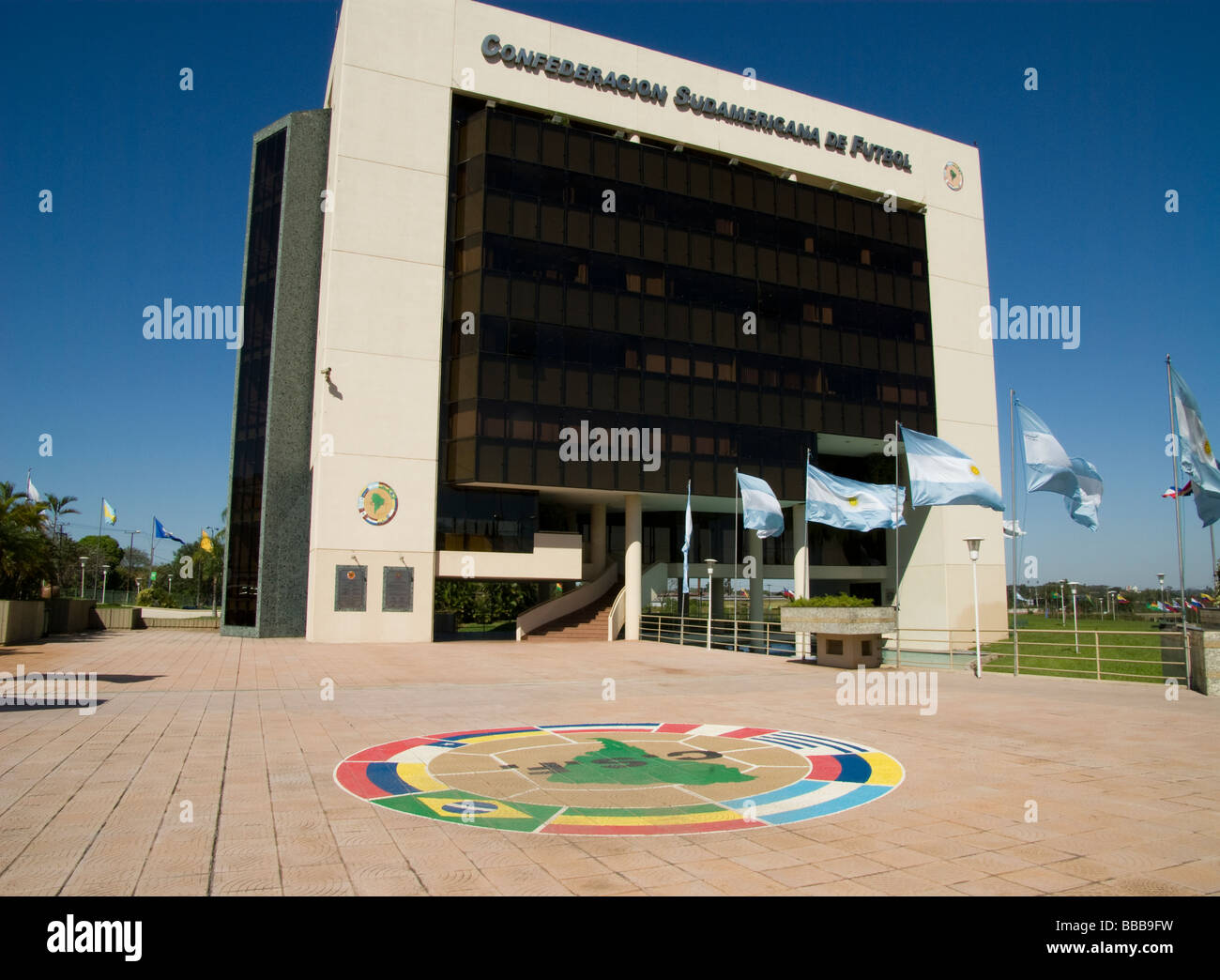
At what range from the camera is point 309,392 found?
38000 millimetres

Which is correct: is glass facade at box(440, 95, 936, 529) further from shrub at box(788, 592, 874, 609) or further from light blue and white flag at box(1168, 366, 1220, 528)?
light blue and white flag at box(1168, 366, 1220, 528)

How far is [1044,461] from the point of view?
19000 millimetres

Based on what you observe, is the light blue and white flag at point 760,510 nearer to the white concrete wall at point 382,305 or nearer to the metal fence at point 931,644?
the metal fence at point 931,644

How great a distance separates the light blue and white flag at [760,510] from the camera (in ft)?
96.0

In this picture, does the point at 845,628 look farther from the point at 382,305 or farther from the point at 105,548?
the point at 105,548

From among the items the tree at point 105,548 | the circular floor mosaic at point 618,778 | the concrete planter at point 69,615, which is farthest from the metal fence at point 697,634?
the tree at point 105,548

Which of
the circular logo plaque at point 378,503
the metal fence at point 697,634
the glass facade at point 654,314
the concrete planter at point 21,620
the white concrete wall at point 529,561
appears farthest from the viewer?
the glass facade at point 654,314

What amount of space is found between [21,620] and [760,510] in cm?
2674

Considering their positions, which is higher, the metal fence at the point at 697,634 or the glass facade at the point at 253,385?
the glass facade at the point at 253,385

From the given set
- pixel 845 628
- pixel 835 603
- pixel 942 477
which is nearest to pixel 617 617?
pixel 835 603

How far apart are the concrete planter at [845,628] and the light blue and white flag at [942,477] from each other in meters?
3.35
